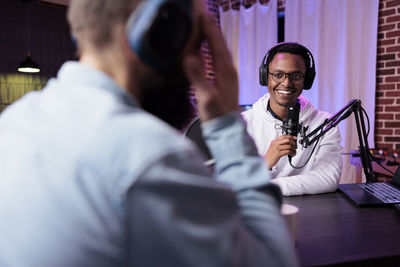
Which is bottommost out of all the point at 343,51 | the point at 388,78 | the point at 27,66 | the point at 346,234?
the point at 346,234

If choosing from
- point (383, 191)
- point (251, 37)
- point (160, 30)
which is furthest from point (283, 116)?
point (251, 37)

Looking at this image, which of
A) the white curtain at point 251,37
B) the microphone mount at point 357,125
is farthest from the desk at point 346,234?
the white curtain at point 251,37

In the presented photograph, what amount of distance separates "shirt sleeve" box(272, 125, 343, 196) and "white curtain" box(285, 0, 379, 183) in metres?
2.07

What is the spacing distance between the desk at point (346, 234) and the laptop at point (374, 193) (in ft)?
0.09

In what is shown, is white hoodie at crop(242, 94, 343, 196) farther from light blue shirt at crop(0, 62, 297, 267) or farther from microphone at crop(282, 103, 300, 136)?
light blue shirt at crop(0, 62, 297, 267)

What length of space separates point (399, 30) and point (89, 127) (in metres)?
3.67

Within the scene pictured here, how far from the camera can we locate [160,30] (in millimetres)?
519

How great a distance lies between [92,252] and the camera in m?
0.42

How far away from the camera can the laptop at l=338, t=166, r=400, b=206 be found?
1189 millimetres

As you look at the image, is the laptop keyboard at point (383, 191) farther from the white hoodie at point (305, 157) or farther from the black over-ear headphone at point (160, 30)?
the black over-ear headphone at point (160, 30)

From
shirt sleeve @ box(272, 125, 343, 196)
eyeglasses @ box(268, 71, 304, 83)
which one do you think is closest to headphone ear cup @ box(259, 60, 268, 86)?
eyeglasses @ box(268, 71, 304, 83)

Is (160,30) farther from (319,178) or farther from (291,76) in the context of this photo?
(291,76)

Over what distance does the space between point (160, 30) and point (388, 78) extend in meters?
3.47

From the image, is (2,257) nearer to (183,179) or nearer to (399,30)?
(183,179)
